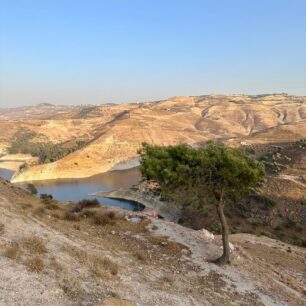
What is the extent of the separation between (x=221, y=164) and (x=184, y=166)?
5.70 ft

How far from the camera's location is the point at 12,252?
13664 mm

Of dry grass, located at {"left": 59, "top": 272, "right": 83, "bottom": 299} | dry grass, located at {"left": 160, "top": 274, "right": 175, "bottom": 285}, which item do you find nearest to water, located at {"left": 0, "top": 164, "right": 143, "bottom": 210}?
dry grass, located at {"left": 160, "top": 274, "right": 175, "bottom": 285}

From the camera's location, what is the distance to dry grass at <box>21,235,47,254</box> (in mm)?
14664

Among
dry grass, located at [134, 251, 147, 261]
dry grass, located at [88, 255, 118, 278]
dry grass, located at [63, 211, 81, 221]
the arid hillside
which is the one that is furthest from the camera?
the arid hillside

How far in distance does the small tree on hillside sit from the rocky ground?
208 centimetres

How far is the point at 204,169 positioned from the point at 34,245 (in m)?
7.97

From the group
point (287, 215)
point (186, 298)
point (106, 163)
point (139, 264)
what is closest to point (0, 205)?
point (139, 264)

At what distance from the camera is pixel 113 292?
12.9 metres

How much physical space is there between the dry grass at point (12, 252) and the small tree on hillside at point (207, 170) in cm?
690

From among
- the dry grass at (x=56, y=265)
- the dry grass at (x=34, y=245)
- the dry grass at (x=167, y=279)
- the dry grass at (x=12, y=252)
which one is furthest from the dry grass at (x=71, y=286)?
the dry grass at (x=167, y=279)

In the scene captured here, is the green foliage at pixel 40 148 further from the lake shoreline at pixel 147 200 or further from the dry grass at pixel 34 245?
the dry grass at pixel 34 245

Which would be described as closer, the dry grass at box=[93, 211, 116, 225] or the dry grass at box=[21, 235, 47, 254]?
→ the dry grass at box=[21, 235, 47, 254]

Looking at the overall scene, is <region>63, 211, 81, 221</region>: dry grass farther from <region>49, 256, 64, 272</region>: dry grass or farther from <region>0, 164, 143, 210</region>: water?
<region>0, 164, 143, 210</region>: water

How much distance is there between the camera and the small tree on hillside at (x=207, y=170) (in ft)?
60.5
